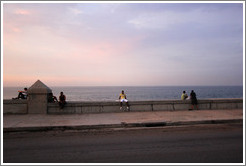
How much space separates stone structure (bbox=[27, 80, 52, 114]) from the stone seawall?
9.4 inches

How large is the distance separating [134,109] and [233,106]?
740 centimetres

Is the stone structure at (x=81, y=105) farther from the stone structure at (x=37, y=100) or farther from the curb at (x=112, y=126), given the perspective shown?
the curb at (x=112, y=126)

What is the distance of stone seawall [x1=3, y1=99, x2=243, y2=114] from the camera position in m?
11.9

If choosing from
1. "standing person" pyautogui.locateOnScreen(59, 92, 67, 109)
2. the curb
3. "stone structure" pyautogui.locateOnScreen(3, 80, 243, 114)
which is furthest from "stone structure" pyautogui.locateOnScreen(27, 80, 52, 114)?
the curb

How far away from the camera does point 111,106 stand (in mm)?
A: 12945

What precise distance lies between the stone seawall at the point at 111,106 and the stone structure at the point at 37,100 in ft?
0.79

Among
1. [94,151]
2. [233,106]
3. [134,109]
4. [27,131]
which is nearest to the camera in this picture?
[94,151]

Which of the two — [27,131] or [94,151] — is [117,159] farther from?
[27,131]

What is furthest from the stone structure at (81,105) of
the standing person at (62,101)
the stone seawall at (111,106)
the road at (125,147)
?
the road at (125,147)

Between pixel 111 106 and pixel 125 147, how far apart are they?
7137 millimetres

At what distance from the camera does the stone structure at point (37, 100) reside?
1199 cm

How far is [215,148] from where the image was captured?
5590 millimetres

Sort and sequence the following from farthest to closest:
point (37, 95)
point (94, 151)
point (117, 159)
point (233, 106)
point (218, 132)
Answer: point (233, 106), point (37, 95), point (218, 132), point (94, 151), point (117, 159)

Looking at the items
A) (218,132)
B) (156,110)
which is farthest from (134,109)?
(218,132)
